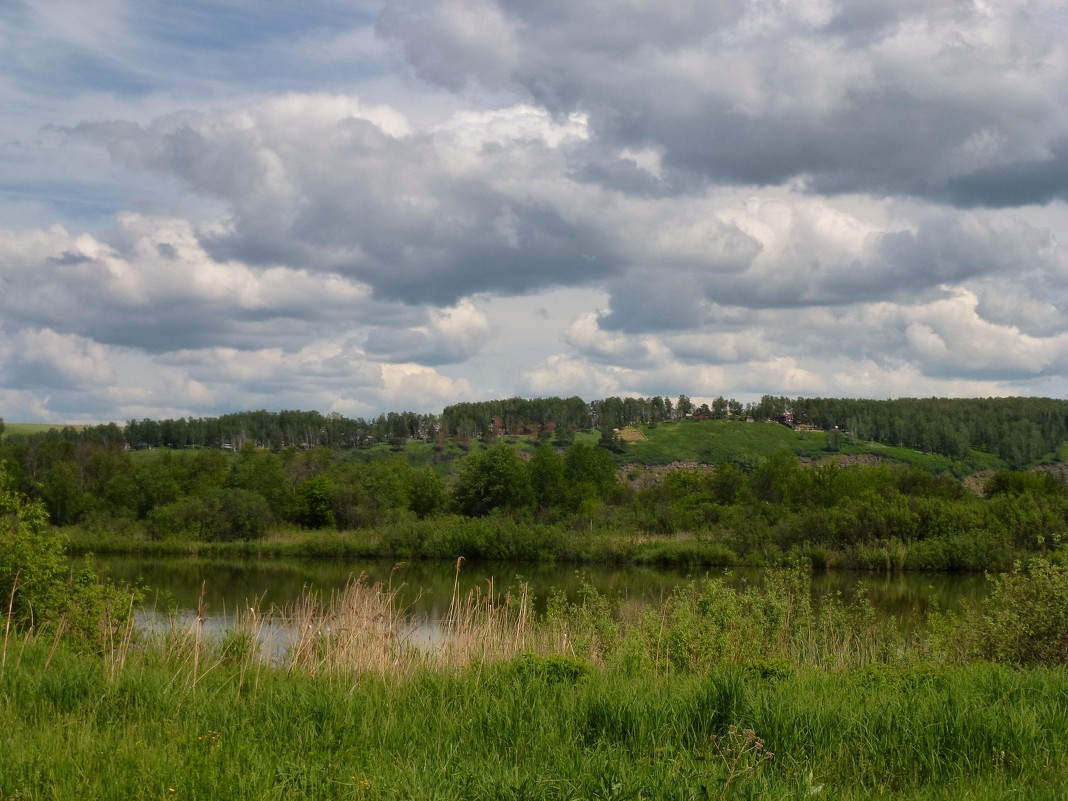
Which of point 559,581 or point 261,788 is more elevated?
point 261,788

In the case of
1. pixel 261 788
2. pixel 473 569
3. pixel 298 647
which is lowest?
pixel 473 569

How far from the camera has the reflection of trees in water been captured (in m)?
Answer: 34.6

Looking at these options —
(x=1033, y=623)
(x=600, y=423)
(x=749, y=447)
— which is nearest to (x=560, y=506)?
(x=1033, y=623)

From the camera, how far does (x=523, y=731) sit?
7074 millimetres

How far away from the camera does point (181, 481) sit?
77500mm

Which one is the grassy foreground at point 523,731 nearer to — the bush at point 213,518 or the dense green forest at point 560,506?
the dense green forest at point 560,506

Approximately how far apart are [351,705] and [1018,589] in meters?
9.15

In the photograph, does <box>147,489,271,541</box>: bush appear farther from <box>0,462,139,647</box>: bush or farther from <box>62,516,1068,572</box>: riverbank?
<box>0,462,139,647</box>: bush

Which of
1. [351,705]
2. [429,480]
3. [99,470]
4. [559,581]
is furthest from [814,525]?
[99,470]

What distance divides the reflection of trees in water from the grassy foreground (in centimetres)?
2193

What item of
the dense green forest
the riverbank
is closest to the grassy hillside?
the dense green forest

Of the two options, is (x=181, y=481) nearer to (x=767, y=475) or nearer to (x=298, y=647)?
(x=767, y=475)

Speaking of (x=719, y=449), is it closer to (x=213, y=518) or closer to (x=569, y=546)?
(x=569, y=546)

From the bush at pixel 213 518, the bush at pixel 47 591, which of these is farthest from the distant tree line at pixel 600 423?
the bush at pixel 47 591
